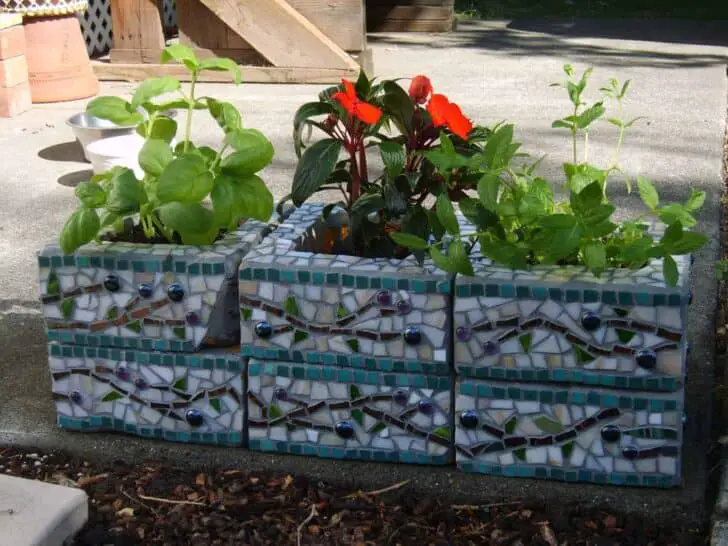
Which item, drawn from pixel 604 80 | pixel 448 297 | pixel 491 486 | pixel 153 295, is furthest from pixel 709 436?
pixel 604 80

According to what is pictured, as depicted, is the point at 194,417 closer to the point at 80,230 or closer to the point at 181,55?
the point at 80,230

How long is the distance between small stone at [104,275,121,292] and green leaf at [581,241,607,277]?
1118mm

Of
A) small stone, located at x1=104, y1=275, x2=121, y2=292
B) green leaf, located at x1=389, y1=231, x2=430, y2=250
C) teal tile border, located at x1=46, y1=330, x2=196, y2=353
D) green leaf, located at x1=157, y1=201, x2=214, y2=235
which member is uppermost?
green leaf, located at x1=157, y1=201, x2=214, y2=235

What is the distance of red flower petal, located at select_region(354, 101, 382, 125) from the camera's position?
2.42 metres

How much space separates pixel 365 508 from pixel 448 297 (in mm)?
523

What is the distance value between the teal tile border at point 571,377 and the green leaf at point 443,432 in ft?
0.48

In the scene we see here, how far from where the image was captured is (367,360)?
2.52m

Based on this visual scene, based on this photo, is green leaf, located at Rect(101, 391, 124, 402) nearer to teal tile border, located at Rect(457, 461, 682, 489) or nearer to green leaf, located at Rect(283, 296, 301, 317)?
green leaf, located at Rect(283, 296, 301, 317)

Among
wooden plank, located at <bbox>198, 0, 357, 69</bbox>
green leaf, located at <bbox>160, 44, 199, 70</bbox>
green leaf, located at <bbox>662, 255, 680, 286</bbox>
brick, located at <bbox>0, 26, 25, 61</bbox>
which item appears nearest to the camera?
green leaf, located at <bbox>662, 255, 680, 286</bbox>

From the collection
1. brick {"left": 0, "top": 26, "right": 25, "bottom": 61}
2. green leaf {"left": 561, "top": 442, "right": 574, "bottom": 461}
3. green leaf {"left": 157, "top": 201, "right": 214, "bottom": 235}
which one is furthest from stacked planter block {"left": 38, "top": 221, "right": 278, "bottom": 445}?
brick {"left": 0, "top": 26, "right": 25, "bottom": 61}

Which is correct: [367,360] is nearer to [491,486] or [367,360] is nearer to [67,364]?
[491,486]

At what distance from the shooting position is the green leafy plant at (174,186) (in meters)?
A: 2.44

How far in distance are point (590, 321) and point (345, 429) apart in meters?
0.64

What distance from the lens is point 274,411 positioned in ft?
8.55
